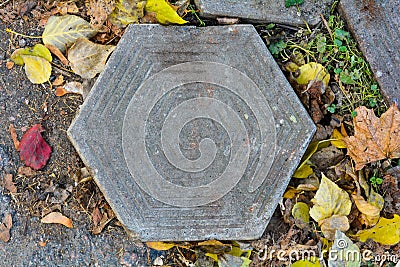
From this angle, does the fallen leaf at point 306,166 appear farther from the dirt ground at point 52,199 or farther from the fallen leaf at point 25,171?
the fallen leaf at point 25,171

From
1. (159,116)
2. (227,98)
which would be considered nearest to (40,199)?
(159,116)

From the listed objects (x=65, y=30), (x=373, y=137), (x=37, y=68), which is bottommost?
(x=373, y=137)

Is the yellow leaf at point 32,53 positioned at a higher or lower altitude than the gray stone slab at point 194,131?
higher

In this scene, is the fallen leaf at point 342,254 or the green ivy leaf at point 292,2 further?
the green ivy leaf at point 292,2

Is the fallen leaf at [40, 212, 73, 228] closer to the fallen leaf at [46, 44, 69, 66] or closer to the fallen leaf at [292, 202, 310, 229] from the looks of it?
the fallen leaf at [46, 44, 69, 66]

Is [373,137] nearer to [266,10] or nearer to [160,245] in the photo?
[266,10]

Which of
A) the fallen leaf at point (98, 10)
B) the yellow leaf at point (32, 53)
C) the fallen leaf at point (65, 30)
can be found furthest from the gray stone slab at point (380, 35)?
the yellow leaf at point (32, 53)

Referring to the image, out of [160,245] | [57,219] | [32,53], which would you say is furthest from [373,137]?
[32,53]
